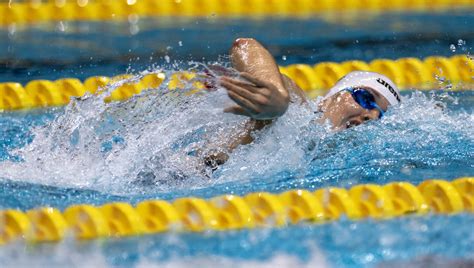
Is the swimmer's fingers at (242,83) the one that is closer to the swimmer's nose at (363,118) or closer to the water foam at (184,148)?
the water foam at (184,148)

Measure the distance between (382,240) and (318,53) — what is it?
3.12 m

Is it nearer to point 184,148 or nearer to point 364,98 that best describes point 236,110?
point 184,148

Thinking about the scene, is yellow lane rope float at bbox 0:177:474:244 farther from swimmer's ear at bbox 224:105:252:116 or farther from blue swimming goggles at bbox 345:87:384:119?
blue swimming goggles at bbox 345:87:384:119

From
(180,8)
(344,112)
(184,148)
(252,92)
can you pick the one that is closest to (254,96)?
(252,92)

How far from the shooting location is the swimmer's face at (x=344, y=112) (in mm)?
3496

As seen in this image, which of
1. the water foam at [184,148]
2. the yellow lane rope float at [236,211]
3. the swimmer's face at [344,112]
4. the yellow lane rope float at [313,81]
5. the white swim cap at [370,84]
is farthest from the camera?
the yellow lane rope float at [313,81]

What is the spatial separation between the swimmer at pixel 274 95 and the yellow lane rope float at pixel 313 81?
3.39ft

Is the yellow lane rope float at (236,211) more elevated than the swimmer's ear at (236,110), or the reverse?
the swimmer's ear at (236,110)

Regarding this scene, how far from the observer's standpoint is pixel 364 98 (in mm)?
3590

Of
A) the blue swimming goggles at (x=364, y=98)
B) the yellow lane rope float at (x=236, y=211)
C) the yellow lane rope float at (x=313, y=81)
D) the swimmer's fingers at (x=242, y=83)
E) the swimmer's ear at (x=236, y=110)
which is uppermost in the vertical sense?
the swimmer's fingers at (x=242, y=83)

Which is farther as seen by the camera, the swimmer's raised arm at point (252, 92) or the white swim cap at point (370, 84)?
the white swim cap at point (370, 84)

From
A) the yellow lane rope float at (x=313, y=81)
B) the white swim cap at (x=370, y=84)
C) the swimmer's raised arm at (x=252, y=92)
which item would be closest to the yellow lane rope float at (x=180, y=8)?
the yellow lane rope float at (x=313, y=81)

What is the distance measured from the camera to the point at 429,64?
16.4ft

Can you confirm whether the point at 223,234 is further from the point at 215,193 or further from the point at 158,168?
the point at 158,168
